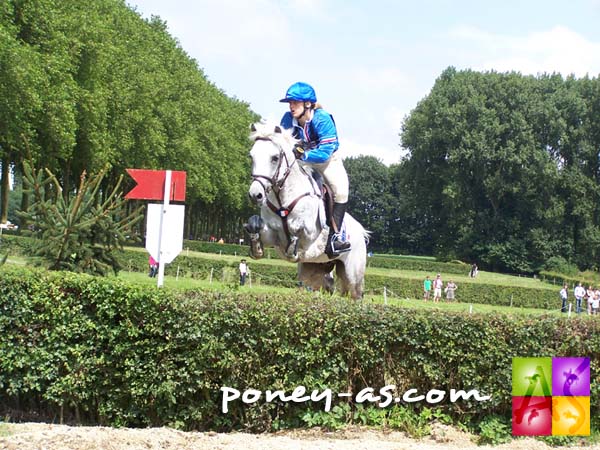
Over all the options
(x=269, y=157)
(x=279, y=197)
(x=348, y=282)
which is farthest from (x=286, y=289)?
(x=269, y=157)

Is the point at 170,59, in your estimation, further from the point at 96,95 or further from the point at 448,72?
the point at 448,72

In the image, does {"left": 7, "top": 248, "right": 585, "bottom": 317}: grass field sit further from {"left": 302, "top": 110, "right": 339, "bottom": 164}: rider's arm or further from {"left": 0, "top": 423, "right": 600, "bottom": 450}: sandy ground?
{"left": 302, "top": 110, "right": 339, "bottom": 164}: rider's arm

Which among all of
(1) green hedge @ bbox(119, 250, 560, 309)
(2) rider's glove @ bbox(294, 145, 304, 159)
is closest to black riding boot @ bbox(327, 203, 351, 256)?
(2) rider's glove @ bbox(294, 145, 304, 159)

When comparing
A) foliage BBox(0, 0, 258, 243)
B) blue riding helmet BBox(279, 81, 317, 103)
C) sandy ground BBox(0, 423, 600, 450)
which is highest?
foliage BBox(0, 0, 258, 243)

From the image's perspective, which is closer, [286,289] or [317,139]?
[317,139]

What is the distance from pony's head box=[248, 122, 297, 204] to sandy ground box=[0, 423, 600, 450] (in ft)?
8.29

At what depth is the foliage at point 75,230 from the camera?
1011 cm

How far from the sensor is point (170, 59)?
4697cm

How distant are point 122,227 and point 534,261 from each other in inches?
2307

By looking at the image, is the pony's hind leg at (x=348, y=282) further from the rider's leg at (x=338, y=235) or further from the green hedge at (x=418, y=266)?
the green hedge at (x=418, y=266)

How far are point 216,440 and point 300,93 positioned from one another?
4106 mm

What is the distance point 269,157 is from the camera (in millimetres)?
7938

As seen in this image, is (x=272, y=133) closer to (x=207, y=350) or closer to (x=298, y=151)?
(x=298, y=151)

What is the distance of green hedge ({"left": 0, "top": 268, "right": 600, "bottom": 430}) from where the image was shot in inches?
276
